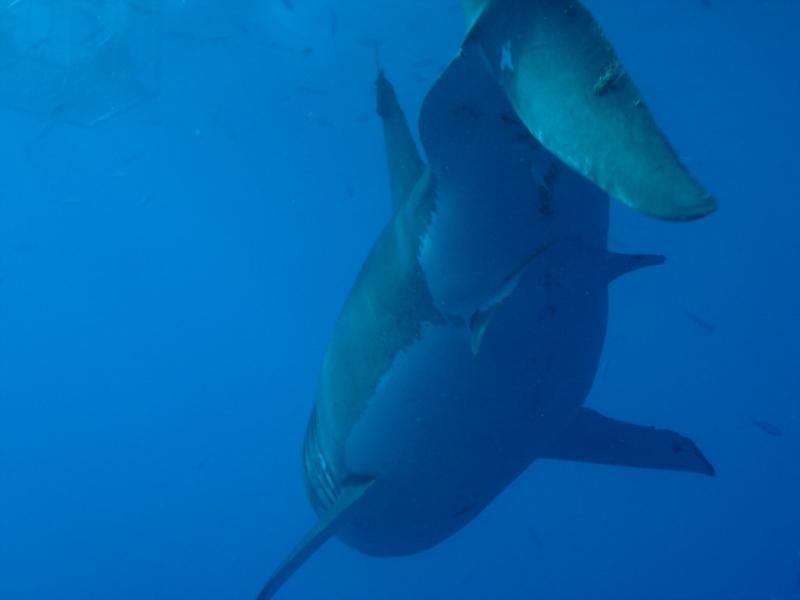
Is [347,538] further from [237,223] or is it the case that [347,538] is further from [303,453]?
[237,223]

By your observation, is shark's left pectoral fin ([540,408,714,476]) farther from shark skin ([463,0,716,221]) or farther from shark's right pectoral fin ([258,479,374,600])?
shark skin ([463,0,716,221])

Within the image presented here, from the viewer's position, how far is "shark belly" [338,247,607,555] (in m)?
2.74

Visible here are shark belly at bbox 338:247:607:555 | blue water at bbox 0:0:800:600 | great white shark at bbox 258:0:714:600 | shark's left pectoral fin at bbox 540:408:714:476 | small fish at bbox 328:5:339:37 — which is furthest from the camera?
blue water at bbox 0:0:800:600

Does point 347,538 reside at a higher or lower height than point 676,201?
lower

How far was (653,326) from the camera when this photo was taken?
27484 mm

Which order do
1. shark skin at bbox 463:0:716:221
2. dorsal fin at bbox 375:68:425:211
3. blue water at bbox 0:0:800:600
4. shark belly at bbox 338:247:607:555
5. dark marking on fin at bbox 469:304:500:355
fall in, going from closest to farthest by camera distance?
shark skin at bbox 463:0:716:221 → dark marking on fin at bbox 469:304:500:355 → shark belly at bbox 338:247:607:555 → dorsal fin at bbox 375:68:425:211 → blue water at bbox 0:0:800:600

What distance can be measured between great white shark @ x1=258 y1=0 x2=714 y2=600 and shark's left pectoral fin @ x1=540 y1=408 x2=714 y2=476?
1cm

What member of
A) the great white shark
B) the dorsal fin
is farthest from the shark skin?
the dorsal fin

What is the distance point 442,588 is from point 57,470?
42.2 metres

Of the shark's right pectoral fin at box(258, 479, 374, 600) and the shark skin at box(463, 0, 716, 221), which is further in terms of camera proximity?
the shark's right pectoral fin at box(258, 479, 374, 600)

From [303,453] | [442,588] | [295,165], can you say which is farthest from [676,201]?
[442,588]

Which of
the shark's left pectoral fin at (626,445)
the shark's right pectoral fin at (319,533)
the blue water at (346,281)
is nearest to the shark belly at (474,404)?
the shark's right pectoral fin at (319,533)

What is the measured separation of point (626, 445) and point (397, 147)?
2477 millimetres

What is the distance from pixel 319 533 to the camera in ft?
12.3
